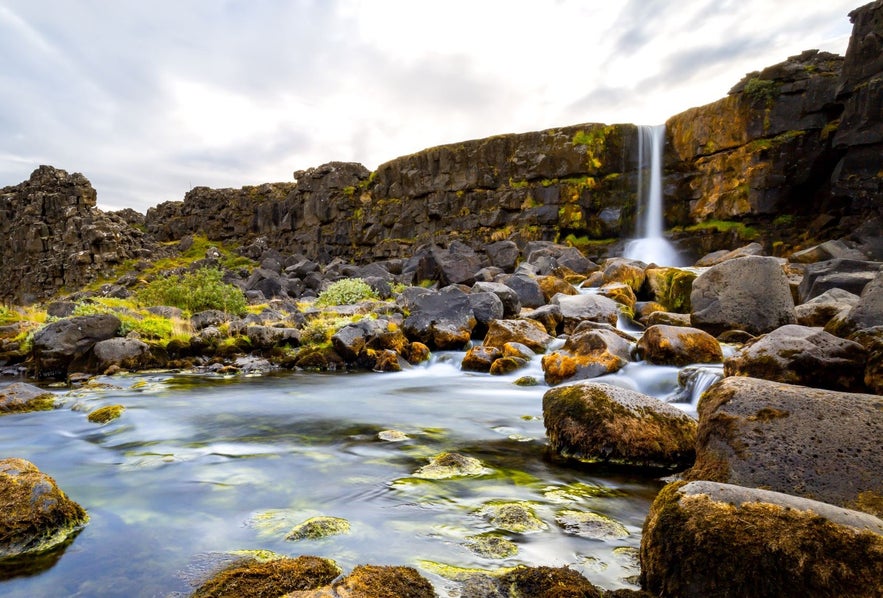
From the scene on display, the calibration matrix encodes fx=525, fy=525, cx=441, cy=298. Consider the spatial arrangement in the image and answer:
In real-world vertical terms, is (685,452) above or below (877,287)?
below

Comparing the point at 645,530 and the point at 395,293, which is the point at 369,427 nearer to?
the point at 645,530

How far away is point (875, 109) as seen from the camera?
2458 cm

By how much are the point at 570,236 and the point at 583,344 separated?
101ft

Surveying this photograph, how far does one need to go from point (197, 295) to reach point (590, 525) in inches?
730

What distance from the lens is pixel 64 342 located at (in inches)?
537

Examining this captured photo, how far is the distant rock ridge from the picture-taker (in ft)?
86.1

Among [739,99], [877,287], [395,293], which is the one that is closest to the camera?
[877,287]

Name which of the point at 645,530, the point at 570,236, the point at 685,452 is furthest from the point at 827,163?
the point at 645,530

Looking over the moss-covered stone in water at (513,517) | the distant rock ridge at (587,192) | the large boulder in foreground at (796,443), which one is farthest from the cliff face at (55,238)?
the large boulder in foreground at (796,443)

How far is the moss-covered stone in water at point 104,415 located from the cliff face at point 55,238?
34600 mm

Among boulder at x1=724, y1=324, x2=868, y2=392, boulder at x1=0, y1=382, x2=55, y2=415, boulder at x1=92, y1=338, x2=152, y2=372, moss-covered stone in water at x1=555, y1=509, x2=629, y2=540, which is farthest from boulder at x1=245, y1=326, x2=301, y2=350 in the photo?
moss-covered stone in water at x1=555, y1=509, x2=629, y2=540

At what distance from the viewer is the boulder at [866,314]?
798 cm

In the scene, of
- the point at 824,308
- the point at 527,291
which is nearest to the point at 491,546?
the point at 824,308

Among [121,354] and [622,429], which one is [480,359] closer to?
[622,429]
